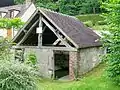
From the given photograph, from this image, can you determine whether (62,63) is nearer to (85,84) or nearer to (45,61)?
(45,61)

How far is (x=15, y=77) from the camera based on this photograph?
10.3 m

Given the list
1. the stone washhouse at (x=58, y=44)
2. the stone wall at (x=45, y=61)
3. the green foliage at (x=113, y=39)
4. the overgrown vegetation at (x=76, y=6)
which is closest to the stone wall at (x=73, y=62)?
the stone washhouse at (x=58, y=44)

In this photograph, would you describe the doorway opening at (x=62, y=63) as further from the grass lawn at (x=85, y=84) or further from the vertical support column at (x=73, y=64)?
the vertical support column at (x=73, y=64)

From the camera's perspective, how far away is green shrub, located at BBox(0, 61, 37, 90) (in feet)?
33.5

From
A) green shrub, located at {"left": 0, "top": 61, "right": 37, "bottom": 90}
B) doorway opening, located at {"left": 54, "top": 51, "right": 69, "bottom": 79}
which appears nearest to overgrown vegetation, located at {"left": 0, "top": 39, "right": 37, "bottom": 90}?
green shrub, located at {"left": 0, "top": 61, "right": 37, "bottom": 90}

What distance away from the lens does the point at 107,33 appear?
16.6 m

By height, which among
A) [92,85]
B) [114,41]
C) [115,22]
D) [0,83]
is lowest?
[92,85]

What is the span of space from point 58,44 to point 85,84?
237 inches

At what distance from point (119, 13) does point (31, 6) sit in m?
34.5

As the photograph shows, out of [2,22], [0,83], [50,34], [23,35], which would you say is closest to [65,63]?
[50,34]

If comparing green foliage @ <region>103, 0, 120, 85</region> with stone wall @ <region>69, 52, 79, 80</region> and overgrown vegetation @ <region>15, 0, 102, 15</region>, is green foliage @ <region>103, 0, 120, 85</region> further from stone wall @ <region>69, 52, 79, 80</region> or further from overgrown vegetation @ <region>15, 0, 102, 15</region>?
overgrown vegetation @ <region>15, 0, 102, 15</region>

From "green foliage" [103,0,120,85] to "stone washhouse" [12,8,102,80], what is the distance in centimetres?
294

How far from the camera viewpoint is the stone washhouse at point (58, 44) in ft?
62.8

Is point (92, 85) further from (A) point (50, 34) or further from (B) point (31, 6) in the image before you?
(B) point (31, 6)
